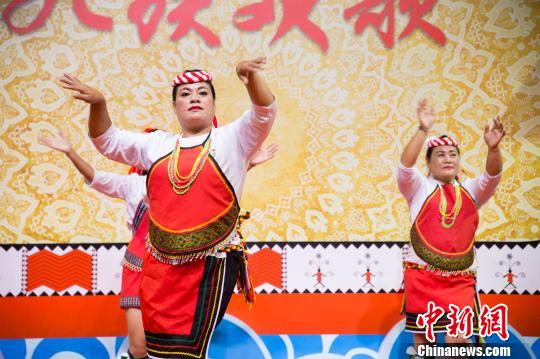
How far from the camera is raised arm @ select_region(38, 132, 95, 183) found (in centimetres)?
280

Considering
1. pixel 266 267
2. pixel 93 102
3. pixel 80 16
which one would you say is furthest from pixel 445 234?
pixel 80 16

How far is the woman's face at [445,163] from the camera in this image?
131 inches

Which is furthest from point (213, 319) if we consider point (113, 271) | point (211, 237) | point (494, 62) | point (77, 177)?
point (494, 62)

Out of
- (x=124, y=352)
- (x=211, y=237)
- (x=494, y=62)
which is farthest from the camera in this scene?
(x=494, y=62)

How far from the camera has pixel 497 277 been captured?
385 centimetres

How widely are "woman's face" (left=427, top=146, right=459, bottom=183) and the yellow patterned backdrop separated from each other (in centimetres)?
51

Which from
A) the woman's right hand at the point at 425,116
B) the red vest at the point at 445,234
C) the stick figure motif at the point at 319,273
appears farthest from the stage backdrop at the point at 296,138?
the woman's right hand at the point at 425,116

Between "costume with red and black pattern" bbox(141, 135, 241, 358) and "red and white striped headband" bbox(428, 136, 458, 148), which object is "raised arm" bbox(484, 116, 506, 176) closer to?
"red and white striped headband" bbox(428, 136, 458, 148)

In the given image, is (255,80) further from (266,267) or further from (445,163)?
(266,267)

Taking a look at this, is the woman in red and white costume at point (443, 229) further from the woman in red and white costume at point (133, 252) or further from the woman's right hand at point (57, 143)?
the woman's right hand at point (57, 143)

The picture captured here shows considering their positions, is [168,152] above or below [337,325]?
above

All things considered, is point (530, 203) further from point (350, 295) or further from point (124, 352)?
point (124, 352)

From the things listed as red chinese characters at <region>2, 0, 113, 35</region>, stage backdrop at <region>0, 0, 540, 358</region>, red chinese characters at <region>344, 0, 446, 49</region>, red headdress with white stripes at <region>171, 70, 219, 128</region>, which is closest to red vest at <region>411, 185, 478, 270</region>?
stage backdrop at <region>0, 0, 540, 358</region>

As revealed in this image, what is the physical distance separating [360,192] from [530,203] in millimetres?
1100
